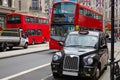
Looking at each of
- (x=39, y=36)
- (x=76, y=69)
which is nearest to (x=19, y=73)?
(x=76, y=69)

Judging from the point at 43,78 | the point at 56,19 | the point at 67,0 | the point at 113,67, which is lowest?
the point at 43,78

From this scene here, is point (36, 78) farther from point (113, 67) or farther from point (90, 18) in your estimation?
point (90, 18)

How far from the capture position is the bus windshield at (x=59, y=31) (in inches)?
892

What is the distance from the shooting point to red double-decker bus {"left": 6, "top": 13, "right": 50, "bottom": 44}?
35781 mm

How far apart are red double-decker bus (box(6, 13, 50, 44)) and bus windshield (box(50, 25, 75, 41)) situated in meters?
13.0

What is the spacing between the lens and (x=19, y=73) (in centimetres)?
1224

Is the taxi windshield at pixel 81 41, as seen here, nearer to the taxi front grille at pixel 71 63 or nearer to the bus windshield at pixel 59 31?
the taxi front grille at pixel 71 63

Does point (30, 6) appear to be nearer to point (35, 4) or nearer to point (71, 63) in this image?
point (35, 4)

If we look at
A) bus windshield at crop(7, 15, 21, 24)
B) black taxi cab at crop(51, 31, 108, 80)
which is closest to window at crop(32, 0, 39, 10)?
bus windshield at crop(7, 15, 21, 24)

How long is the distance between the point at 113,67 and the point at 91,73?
3.33m

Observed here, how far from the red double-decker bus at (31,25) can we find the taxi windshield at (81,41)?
964 inches

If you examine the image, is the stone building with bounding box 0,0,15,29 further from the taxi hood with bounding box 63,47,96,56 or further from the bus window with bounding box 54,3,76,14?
the taxi hood with bounding box 63,47,96,56

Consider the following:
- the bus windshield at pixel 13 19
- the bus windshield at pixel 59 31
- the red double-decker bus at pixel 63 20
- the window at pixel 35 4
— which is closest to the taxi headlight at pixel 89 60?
the red double-decker bus at pixel 63 20

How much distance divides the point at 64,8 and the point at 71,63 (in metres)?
13.6
